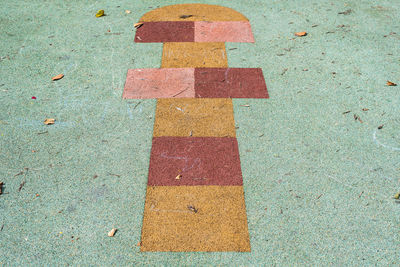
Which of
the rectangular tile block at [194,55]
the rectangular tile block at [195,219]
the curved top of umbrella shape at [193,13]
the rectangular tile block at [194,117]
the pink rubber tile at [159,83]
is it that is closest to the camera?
the rectangular tile block at [195,219]

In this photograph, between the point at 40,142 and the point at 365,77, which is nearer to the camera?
the point at 40,142

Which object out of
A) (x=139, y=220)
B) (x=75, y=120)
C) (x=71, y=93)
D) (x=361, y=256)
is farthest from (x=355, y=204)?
(x=71, y=93)

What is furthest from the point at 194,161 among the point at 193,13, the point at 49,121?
the point at 193,13

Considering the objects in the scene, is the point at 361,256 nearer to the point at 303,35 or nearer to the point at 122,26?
the point at 303,35

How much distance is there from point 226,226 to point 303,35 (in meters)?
3.63

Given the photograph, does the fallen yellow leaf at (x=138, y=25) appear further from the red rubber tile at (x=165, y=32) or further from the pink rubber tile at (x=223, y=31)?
the pink rubber tile at (x=223, y=31)

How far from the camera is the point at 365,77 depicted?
435cm

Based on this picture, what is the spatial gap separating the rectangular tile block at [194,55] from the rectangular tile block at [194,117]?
0.76 m

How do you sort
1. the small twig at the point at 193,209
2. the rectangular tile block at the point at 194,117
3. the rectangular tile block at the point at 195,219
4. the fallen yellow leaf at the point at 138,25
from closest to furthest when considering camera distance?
the rectangular tile block at the point at 195,219
the small twig at the point at 193,209
the rectangular tile block at the point at 194,117
the fallen yellow leaf at the point at 138,25

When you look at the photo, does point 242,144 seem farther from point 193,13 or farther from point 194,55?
point 193,13

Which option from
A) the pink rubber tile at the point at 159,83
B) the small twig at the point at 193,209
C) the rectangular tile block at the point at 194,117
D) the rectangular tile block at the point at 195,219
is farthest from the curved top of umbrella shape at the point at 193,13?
the small twig at the point at 193,209

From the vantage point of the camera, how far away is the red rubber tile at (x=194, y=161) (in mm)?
3064

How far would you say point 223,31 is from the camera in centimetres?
514

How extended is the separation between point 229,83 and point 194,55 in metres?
0.80
